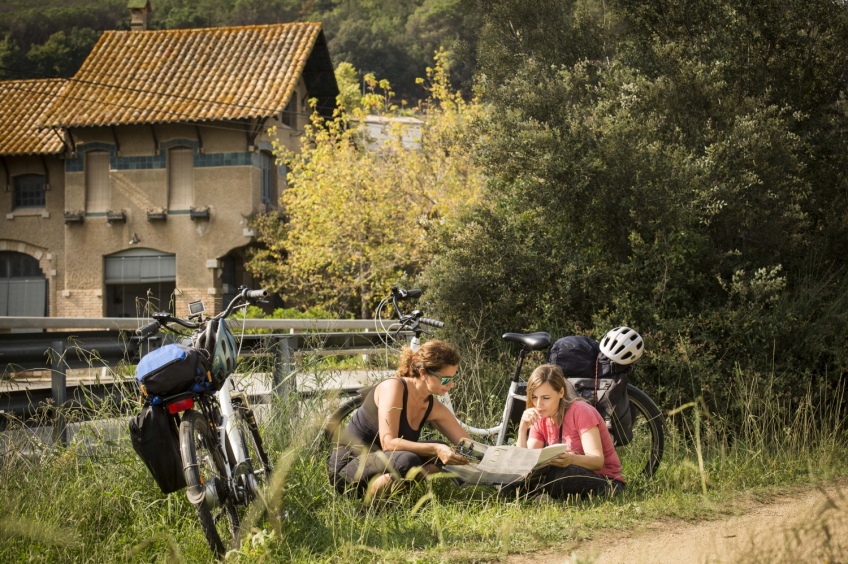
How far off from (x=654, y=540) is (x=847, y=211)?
268 inches

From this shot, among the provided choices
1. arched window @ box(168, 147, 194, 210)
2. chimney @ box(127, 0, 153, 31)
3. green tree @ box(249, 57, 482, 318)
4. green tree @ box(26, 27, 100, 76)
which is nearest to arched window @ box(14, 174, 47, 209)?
arched window @ box(168, 147, 194, 210)

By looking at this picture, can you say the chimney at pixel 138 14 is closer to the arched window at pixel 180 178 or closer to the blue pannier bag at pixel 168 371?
the arched window at pixel 180 178

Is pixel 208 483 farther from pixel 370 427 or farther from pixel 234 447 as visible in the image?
pixel 370 427

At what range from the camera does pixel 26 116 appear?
33.1 m

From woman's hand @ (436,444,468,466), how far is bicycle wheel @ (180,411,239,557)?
135cm

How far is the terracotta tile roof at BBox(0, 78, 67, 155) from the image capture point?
3159cm

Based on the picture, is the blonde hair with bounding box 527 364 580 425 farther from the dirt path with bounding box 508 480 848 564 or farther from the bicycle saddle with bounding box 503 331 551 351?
the dirt path with bounding box 508 480 848 564

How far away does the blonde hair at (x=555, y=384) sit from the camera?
664 cm

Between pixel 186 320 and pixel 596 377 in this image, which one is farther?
pixel 596 377

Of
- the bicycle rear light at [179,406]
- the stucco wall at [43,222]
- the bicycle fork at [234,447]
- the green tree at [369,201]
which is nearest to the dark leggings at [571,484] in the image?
the bicycle fork at [234,447]

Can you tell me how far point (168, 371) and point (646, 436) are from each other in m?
4.31

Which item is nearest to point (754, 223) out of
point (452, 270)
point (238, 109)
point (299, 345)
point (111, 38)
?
point (452, 270)

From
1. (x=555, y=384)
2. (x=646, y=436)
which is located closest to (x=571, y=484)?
(x=555, y=384)

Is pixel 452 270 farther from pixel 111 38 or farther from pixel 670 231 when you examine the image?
pixel 111 38
